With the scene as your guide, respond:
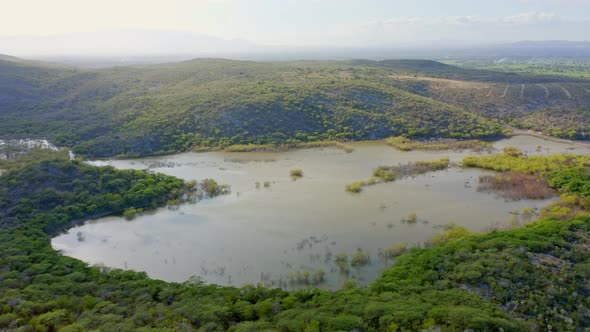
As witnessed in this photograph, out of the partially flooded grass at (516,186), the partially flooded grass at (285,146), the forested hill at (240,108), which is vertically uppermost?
the forested hill at (240,108)

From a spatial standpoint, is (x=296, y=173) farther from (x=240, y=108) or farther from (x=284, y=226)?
(x=240, y=108)

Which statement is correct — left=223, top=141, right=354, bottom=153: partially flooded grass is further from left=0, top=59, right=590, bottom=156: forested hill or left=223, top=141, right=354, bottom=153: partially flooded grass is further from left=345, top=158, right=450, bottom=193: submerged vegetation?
left=345, top=158, right=450, bottom=193: submerged vegetation

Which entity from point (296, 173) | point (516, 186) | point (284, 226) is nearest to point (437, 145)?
point (516, 186)

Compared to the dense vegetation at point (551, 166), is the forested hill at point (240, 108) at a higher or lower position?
higher

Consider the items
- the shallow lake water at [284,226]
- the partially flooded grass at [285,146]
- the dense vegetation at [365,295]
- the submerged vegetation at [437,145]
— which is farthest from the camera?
the partially flooded grass at [285,146]

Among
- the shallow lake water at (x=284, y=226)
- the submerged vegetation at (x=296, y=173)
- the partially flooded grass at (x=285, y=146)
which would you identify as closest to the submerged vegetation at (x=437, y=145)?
the partially flooded grass at (x=285, y=146)

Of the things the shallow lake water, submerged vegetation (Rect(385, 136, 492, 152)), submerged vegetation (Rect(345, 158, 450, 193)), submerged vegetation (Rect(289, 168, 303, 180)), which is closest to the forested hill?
submerged vegetation (Rect(385, 136, 492, 152))

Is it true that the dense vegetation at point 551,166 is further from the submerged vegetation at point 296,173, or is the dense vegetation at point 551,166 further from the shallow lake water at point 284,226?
the submerged vegetation at point 296,173

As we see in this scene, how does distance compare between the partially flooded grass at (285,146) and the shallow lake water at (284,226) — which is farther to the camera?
the partially flooded grass at (285,146)
